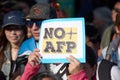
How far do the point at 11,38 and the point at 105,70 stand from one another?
1554 mm

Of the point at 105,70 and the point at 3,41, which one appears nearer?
the point at 105,70

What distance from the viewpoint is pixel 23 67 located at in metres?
5.98

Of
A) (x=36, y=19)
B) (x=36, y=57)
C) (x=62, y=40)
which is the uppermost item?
(x=36, y=19)

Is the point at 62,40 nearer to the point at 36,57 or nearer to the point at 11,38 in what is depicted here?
the point at 36,57

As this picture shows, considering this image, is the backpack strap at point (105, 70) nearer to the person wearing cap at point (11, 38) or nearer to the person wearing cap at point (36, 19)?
the person wearing cap at point (36, 19)

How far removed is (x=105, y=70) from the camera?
204 inches

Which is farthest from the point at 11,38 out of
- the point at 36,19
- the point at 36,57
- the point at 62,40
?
the point at 62,40

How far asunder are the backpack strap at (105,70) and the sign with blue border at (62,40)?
235 mm

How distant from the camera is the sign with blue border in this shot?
16.9 ft

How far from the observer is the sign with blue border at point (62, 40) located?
514 centimetres

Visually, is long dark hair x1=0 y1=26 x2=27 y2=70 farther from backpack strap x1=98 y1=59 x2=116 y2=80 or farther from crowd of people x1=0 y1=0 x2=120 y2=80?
backpack strap x1=98 y1=59 x2=116 y2=80

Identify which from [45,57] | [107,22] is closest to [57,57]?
[45,57]

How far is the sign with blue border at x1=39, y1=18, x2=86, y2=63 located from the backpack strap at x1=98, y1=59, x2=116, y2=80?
0.23 metres

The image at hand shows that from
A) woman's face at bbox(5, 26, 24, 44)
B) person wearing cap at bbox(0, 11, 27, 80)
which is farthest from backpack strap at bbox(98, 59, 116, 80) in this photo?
woman's face at bbox(5, 26, 24, 44)
